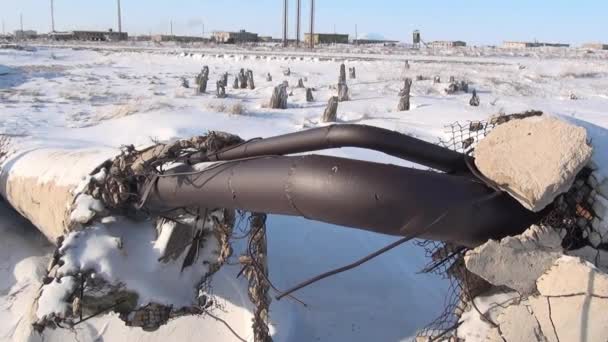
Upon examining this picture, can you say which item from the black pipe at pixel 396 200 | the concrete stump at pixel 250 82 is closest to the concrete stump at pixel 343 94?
the concrete stump at pixel 250 82

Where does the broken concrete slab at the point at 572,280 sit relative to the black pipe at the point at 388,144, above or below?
below

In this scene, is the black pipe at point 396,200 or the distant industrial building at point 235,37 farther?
the distant industrial building at point 235,37

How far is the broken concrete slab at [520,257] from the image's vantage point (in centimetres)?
193

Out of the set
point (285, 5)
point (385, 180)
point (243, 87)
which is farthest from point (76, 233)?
point (285, 5)

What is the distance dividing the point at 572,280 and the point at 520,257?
17cm

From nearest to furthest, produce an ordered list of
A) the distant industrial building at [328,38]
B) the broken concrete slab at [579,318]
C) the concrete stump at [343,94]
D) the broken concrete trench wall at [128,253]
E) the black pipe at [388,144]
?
1. the broken concrete slab at [579,318]
2. the black pipe at [388,144]
3. the broken concrete trench wall at [128,253]
4. the concrete stump at [343,94]
5. the distant industrial building at [328,38]

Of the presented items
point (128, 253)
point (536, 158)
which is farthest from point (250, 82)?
point (536, 158)

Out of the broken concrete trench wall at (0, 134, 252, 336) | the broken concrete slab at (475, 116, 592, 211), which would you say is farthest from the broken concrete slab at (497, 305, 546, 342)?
the broken concrete trench wall at (0, 134, 252, 336)

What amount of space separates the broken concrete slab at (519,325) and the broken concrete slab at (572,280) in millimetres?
106

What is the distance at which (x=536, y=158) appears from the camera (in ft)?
6.38

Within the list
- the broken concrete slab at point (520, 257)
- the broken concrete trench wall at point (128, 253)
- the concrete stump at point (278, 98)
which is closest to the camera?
Answer: the broken concrete slab at point (520, 257)

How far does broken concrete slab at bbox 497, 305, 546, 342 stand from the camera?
1.96m

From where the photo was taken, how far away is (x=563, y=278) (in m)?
1.91

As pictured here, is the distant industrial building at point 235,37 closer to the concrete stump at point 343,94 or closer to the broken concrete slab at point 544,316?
the concrete stump at point 343,94
